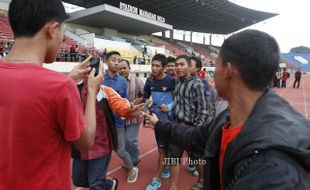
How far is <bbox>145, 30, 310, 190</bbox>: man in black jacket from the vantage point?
0.99 metres

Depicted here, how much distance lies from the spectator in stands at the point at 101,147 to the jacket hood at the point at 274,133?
1.65 meters

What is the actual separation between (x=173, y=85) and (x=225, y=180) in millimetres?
3330

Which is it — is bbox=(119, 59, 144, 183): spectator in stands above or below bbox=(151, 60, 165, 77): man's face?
below

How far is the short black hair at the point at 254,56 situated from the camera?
3.90ft

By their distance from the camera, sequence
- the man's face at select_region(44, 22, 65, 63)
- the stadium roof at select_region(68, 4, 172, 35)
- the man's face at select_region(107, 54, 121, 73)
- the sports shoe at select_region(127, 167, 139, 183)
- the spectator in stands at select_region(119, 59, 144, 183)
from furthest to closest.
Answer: the stadium roof at select_region(68, 4, 172, 35) → the spectator in stands at select_region(119, 59, 144, 183) → the sports shoe at select_region(127, 167, 139, 183) → the man's face at select_region(107, 54, 121, 73) → the man's face at select_region(44, 22, 65, 63)

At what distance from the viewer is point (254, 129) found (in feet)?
3.55

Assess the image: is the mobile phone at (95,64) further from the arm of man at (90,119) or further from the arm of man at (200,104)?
the arm of man at (200,104)

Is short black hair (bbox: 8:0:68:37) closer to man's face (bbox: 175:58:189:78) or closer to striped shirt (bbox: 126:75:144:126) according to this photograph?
man's face (bbox: 175:58:189:78)

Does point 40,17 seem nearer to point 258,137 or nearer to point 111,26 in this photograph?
point 258,137

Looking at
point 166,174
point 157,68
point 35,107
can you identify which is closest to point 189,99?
point 157,68

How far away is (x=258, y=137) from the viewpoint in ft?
3.42

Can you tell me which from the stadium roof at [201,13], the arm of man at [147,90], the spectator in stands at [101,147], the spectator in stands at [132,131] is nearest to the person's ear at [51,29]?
the spectator in stands at [101,147]

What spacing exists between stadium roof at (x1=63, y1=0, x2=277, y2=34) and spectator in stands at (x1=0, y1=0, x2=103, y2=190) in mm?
27586

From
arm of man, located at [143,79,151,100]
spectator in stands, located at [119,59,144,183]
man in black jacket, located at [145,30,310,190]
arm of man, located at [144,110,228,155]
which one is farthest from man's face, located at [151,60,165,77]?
man in black jacket, located at [145,30,310,190]
